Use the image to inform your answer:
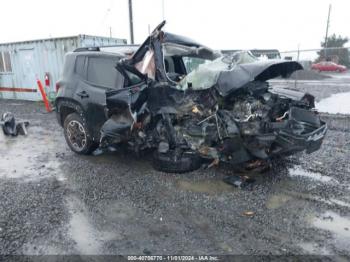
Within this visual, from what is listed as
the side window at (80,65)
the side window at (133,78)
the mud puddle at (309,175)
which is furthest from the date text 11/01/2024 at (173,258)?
the side window at (80,65)

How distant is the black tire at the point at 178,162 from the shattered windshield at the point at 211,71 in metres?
1.03

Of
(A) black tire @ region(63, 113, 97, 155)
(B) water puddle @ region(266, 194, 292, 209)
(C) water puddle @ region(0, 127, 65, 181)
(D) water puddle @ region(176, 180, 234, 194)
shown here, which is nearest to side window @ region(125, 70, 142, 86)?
(A) black tire @ region(63, 113, 97, 155)

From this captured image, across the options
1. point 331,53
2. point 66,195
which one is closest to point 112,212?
point 66,195

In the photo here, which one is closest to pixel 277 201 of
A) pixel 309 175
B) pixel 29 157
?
pixel 309 175

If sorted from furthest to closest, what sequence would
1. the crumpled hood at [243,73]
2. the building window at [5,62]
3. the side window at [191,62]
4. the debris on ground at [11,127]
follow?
the building window at [5,62], the debris on ground at [11,127], the side window at [191,62], the crumpled hood at [243,73]

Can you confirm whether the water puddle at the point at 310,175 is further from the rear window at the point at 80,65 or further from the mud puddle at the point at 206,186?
the rear window at the point at 80,65

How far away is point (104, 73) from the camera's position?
5.02 metres

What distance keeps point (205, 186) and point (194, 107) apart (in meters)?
1.15

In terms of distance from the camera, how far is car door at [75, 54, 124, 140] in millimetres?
4887

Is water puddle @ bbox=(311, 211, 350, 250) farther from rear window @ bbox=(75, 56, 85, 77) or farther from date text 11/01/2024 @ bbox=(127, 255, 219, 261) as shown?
rear window @ bbox=(75, 56, 85, 77)

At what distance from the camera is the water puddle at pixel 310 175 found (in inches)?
167

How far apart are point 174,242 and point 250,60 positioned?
2.79 metres

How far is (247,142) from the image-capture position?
152 inches

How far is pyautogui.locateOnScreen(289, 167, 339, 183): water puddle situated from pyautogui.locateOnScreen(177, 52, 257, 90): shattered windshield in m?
1.85
